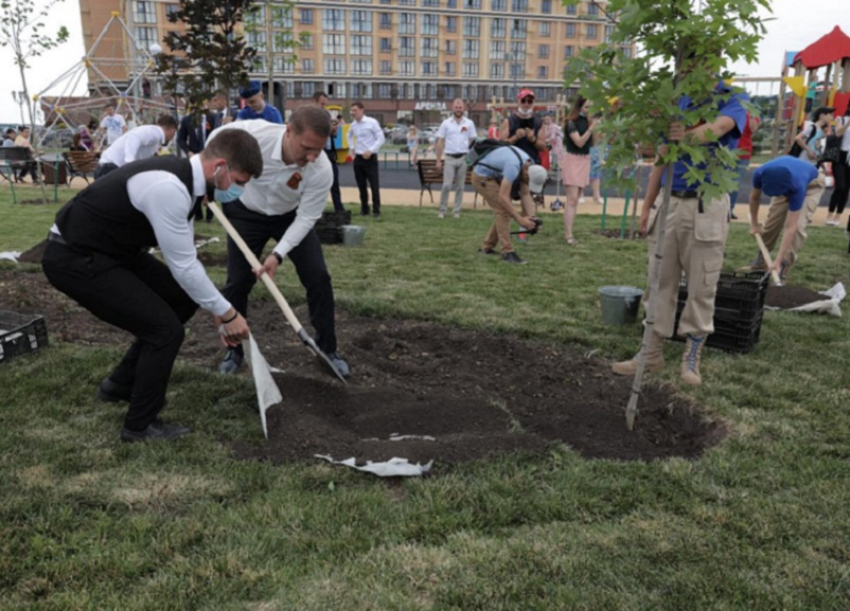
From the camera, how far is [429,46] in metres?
83.9

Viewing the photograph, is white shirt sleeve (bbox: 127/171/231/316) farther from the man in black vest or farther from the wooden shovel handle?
the wooden shovel handle

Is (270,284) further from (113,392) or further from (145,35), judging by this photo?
(145,35)

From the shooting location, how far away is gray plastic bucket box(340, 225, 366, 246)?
29.3ft

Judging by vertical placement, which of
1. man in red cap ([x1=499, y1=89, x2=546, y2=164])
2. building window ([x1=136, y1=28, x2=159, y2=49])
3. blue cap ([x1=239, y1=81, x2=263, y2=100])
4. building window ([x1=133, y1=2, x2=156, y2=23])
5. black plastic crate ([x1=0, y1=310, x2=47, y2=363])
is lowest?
black plastic crate ([x1=0, y1=310, x2=47, y2=363])

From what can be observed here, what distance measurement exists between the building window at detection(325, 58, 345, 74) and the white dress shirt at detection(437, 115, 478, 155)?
73565 mm

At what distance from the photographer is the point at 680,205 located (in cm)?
428

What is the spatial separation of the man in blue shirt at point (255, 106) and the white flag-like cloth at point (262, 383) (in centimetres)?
559

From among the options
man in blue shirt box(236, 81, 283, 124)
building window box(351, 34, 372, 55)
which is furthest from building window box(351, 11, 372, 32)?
man in blue shirt box(236, 81, 283, 124)

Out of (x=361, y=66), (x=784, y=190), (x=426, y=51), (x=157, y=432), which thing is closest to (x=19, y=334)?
(x=157, y=432)

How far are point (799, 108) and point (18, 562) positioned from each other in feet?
65.6

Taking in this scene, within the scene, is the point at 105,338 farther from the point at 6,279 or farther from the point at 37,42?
the point at 37,42

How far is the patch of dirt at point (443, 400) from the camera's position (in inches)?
135

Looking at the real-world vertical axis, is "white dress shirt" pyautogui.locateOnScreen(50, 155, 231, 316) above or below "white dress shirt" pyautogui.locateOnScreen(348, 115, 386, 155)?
below

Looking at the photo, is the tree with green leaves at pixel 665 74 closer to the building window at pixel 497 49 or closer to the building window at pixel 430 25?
the building window at pixel 430 25
